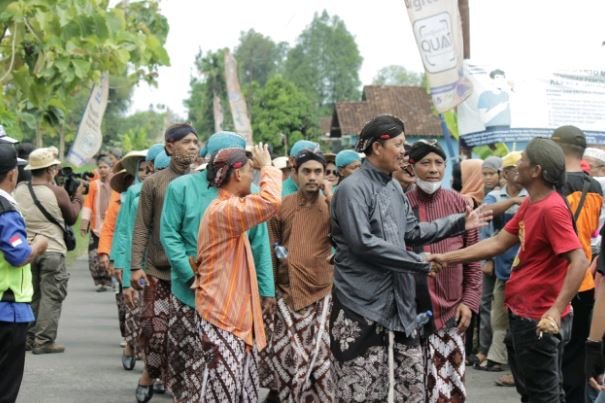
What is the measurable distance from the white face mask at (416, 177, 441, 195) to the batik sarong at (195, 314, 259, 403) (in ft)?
4.67

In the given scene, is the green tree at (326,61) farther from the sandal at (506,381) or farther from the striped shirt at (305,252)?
the striped shirt at (305,252)

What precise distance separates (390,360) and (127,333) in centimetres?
530

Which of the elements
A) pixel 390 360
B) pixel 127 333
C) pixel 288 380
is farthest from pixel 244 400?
pixel 127 333

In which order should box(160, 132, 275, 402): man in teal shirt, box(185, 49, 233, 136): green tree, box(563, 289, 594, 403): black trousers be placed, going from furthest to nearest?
1. box(185, 49, 233, 136): green tree
2. box(563, 289, 594, 403): black trousers
3. box(160, 132, 275, 402): man in teal shirt

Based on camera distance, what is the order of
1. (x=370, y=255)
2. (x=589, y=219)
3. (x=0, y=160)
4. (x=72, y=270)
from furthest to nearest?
1. (x=72, y=270)
2. (x=589, y=219)
3. (x=0, y=160)
4. (x=370, y=255)

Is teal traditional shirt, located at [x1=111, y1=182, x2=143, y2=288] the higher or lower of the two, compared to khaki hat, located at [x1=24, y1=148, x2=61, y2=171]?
lower

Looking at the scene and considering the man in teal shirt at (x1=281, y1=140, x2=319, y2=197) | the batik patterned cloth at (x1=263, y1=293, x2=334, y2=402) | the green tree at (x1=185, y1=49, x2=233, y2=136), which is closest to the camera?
the batik patterned cloth at (x1=263, y1=293, x2=334, y2=402)

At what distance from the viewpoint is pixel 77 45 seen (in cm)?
1228

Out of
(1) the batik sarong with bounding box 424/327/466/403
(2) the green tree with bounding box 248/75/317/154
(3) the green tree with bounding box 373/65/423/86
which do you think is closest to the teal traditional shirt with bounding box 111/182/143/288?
(1) the batik sarong with bounding box 424/327/466/403

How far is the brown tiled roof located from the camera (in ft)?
204

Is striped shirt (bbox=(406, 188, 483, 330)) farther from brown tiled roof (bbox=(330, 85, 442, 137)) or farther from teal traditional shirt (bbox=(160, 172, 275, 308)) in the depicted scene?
A: brown tiled roof (bbox=(330, 85, 442, 137))

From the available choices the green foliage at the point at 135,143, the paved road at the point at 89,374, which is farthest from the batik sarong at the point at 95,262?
the green foliage at the point at 135,143

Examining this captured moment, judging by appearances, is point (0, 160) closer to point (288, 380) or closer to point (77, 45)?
point (288, 380)

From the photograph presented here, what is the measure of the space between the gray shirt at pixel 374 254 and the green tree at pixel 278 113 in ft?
188
